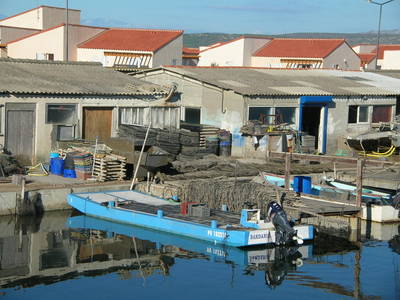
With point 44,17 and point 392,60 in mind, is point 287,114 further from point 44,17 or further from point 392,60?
point 44,17

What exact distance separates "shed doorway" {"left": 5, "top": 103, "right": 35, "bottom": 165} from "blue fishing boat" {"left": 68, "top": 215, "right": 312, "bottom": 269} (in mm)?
4815

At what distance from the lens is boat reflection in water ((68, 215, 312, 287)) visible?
64.0 ft

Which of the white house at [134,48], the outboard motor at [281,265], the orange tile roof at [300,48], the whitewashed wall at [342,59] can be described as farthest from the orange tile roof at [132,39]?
the outboard motor at [281,265]

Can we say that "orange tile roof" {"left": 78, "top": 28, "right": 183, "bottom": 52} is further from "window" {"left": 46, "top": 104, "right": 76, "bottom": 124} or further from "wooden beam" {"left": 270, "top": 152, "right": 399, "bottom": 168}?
"wooden beam" {"left": 270, "top": 152, "right": 399, "bottom": 168}

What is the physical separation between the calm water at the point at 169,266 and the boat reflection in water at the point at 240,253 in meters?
0.03

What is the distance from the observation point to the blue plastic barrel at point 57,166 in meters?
26.8

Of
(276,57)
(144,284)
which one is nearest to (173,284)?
(144,284)

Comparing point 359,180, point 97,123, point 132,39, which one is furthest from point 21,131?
point 132,39

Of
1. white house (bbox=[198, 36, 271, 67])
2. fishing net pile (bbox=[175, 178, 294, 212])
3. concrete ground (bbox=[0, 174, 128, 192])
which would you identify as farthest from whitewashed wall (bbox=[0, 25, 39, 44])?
fishing net pile (bbox=[175, 178, 294, 212])

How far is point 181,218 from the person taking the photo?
881 inches

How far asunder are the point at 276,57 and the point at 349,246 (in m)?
41.9

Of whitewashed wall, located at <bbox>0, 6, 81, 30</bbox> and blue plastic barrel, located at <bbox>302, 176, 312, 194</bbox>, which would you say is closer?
blue plastic barrel, located at <bbox>302, 176, 312, 194</bbox>

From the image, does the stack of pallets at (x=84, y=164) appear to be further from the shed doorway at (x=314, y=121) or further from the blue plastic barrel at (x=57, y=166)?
the shed doorway at (x=314, y=121)

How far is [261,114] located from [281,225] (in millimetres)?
13022
